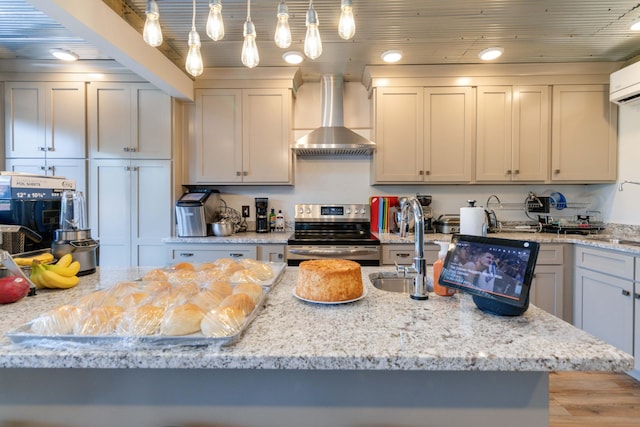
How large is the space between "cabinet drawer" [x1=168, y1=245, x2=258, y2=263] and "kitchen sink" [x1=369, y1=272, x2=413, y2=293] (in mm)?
1574

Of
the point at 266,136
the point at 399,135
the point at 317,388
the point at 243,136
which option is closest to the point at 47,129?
the point at 243,136

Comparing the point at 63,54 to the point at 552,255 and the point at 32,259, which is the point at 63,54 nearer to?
the point at 32,259

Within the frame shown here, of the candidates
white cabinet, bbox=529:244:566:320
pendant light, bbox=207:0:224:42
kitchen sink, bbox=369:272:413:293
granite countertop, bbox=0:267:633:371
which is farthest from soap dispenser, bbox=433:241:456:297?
white cabinet, bbox=529:244:566:320

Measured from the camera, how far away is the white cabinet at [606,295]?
7.07ft

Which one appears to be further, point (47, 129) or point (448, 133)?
point (448, 133)

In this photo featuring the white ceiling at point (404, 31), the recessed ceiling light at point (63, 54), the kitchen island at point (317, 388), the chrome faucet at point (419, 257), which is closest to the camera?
the kitchen island at point (317, 388)

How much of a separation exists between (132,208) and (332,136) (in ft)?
6.66

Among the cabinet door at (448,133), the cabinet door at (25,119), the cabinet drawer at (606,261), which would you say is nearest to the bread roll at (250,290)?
the cabinet door at (448,133)

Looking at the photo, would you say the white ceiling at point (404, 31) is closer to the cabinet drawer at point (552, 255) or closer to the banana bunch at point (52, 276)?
the banana bunch at point (52, 276)

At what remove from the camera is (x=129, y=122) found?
2893 millimetres

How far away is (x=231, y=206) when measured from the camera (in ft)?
11.2

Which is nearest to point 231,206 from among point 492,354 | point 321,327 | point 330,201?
point 330,201

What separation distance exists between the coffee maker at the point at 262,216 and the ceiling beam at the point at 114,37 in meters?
1.27

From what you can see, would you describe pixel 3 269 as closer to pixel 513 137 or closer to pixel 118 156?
pixel 118 156
